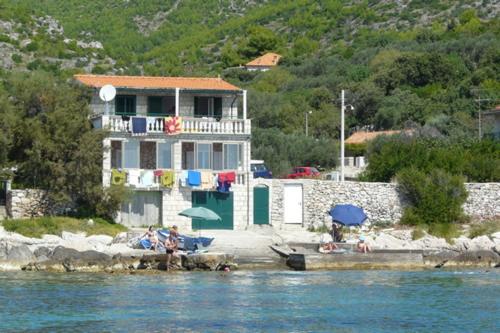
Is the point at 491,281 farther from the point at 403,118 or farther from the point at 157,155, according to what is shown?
the point at 403,118

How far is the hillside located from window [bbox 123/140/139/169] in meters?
15.4

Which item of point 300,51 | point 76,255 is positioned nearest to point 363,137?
point 76,255

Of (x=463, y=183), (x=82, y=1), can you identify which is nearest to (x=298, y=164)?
(x=463, y=183)

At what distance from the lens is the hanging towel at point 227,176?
168ft

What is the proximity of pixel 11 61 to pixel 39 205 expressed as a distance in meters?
31.9

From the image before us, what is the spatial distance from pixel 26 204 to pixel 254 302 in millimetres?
16439

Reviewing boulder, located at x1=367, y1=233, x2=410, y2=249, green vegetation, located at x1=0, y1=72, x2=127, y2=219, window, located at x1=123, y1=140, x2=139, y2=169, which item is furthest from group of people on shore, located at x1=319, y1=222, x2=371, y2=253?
window, located at x1=123, y1=140, x2=139, y2=169

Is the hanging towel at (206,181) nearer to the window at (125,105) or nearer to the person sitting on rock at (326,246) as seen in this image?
the window at (125,105)

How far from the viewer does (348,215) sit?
4897 cm

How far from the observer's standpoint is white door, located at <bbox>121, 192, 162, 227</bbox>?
5075cm

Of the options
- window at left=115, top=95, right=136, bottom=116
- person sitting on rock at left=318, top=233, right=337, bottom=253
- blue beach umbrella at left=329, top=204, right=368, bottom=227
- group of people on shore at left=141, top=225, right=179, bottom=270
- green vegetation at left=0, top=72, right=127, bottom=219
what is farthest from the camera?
window at left=115, top=95, right=136, bottom=116

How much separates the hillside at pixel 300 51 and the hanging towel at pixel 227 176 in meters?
13.6

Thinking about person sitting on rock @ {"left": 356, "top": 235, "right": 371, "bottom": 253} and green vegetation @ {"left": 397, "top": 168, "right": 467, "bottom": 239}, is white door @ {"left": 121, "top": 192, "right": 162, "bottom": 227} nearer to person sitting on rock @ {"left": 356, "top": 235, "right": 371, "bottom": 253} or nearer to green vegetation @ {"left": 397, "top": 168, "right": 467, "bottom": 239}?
person sitting on rock @ {"left": 356, "top": 235, "right": 371, "bottom": 253}

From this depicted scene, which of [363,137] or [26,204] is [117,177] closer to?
[26,204]
